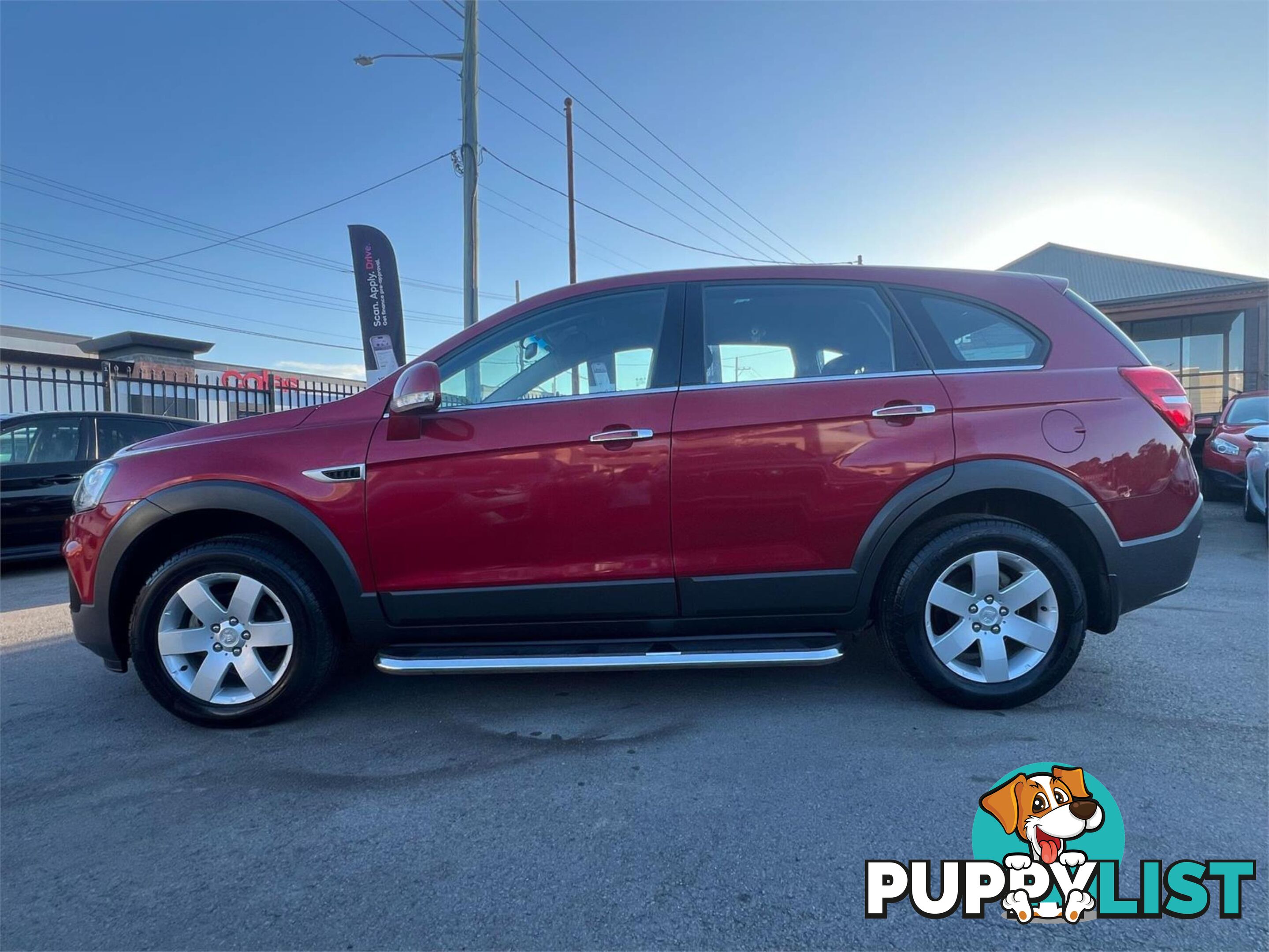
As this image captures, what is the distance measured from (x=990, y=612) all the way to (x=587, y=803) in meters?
1.73

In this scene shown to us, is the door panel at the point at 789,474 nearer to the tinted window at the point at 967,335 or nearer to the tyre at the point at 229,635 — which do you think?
the tinted window at the point at 967,335

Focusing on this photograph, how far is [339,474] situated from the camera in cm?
293

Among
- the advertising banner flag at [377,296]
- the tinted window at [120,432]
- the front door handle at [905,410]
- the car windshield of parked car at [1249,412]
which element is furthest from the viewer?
the advertising banner flag at [377,296]

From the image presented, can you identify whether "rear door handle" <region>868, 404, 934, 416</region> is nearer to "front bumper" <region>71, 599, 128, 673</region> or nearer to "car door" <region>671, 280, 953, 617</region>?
"car door" <region>671, 280, 953, 617</region>

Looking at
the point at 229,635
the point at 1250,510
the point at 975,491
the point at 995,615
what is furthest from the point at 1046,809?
the point at 1250,510

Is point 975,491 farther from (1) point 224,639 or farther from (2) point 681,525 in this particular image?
(1) point 224,639

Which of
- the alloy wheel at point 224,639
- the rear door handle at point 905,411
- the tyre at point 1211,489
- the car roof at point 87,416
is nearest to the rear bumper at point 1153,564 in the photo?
the rear door handle at point 905,411

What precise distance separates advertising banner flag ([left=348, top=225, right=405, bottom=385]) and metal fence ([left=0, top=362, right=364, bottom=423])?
66.5 inches

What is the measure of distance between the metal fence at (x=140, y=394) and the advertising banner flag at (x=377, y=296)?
169 cm

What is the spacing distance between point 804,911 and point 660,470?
1558 mm

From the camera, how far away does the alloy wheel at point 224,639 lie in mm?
2910

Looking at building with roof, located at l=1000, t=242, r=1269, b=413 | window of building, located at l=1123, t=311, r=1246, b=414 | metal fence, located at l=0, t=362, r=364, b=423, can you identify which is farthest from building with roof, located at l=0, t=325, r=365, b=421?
window of building, located at l=1123, t=311, r=1246, b=414

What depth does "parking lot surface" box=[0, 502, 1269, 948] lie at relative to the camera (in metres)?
1.82

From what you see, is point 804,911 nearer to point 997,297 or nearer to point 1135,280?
point 997,297
